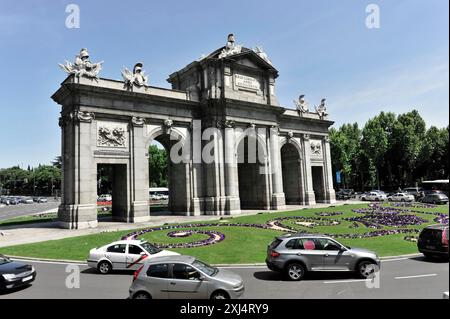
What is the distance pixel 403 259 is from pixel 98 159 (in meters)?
26.5

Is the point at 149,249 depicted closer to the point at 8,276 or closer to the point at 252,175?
the point at 8,276

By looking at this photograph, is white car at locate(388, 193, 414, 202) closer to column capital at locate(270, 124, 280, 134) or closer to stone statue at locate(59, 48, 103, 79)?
column capital at locate(270, 124, 280, 134)

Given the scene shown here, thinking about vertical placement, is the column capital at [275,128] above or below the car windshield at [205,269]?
above

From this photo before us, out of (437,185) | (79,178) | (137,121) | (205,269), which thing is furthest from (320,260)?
(437,185)

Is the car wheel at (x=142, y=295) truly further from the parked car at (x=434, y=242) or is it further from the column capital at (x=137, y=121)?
the column capital at (x=137, y=121)

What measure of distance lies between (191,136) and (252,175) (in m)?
10.9

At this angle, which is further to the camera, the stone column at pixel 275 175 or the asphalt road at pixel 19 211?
the asphalt road at pixel 19 211

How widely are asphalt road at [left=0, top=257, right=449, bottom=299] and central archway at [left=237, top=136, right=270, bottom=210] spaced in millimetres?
26318

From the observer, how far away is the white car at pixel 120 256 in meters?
15.0

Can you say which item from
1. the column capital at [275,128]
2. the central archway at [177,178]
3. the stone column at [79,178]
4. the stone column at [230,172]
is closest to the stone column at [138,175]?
the central archway at [177,178]

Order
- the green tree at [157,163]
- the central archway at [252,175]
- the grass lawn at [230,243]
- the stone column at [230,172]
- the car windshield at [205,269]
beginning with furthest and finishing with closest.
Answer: the green tree at [157,163], the central archway at [252,175], the stone column at [230,172], the grass lawn at [230,243], the car windshield at [205,269]

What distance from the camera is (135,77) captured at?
33938mm
